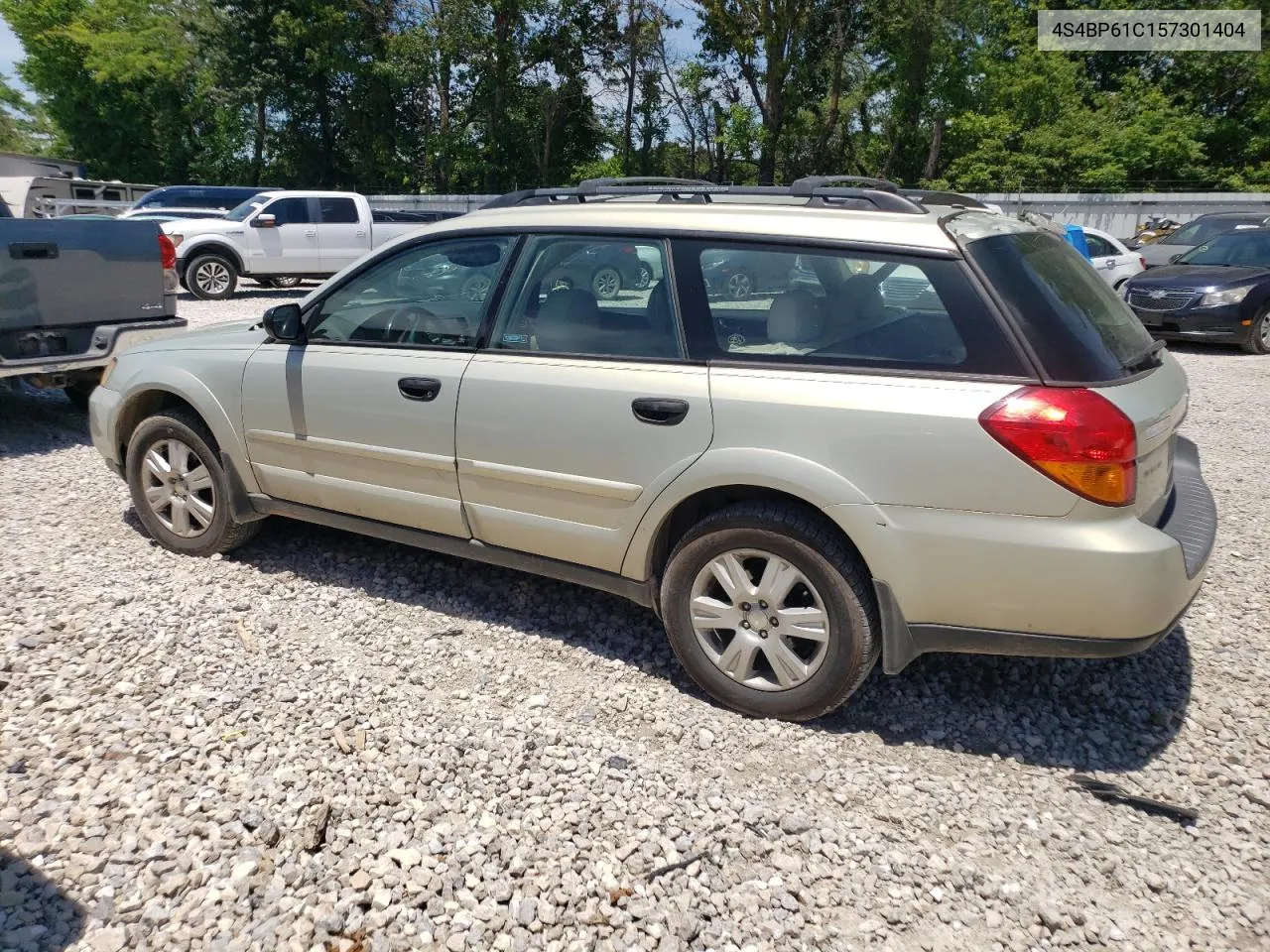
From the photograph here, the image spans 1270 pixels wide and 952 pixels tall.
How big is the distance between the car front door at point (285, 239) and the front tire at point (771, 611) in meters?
15.9

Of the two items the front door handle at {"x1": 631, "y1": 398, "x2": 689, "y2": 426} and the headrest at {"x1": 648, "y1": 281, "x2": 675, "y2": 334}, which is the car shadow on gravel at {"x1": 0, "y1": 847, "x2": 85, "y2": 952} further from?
the headrest at {"x1": 648, "y1": 281, "x2": 675, "y2": 334}

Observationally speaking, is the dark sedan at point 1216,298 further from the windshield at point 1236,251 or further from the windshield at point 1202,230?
the windshield at point 1202,230

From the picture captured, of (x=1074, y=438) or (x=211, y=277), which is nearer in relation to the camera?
(x=1074, y=438)

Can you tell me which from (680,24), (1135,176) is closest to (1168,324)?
(1135,176)

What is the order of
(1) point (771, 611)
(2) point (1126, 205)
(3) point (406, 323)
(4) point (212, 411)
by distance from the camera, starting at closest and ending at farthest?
(1) point (771, 611) → (3) point (406, 323) → (4) point (212, 411) → (2) point (1126, 205)

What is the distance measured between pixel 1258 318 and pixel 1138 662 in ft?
34.4

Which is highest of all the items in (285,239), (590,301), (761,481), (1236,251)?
(285,239)

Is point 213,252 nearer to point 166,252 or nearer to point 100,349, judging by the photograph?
point 166,252

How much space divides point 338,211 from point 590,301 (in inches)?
631

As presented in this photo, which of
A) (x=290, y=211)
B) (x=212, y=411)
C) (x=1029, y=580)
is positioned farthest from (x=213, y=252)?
(x=1029, y=580)

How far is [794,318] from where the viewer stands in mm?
3289

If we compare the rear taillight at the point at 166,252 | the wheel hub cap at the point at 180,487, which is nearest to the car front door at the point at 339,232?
the rear taillight at the point at 166,252

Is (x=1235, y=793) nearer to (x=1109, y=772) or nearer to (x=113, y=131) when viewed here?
(x=1109, y=772)

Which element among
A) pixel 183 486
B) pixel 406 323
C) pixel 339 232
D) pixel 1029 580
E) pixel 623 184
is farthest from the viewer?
pixel 339 232
